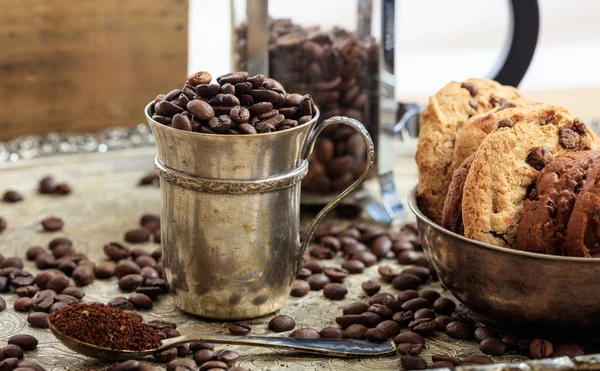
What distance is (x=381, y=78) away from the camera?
1953 millimetres

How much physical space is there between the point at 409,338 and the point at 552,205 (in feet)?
1.04

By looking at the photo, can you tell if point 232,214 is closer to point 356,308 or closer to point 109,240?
point 356,308

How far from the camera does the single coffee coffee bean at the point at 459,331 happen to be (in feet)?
4.67

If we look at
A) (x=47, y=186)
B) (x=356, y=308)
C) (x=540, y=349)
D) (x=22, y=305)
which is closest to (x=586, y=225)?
(x=540, y=349)

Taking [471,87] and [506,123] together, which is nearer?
[506,123]

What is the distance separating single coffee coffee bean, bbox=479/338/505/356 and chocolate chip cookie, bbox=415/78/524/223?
0.25 meters

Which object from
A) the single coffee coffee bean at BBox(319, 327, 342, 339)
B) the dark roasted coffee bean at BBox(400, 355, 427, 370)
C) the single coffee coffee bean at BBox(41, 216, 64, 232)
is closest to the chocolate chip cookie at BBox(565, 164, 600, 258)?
the dark roasted coffee bean at BBox(400, 355, 427, 370)

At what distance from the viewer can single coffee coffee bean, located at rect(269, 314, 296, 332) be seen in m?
1.46

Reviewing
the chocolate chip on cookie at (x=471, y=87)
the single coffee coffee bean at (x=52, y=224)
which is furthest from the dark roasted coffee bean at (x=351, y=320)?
the single coffee coffee bean at (x=52, y=224)

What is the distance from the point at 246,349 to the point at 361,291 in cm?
34

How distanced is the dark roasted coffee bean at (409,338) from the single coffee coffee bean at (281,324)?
0.18 m

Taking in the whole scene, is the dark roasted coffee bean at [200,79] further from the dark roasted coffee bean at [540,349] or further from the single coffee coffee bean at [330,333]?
the dark roasted coffee bean at [540,349]

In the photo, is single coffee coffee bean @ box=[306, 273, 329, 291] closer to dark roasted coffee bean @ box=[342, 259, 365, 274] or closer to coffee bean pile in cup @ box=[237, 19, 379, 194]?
dark roasted coffee bean @ box=[342, 259, 365, 274]

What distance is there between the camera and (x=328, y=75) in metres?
1.92
